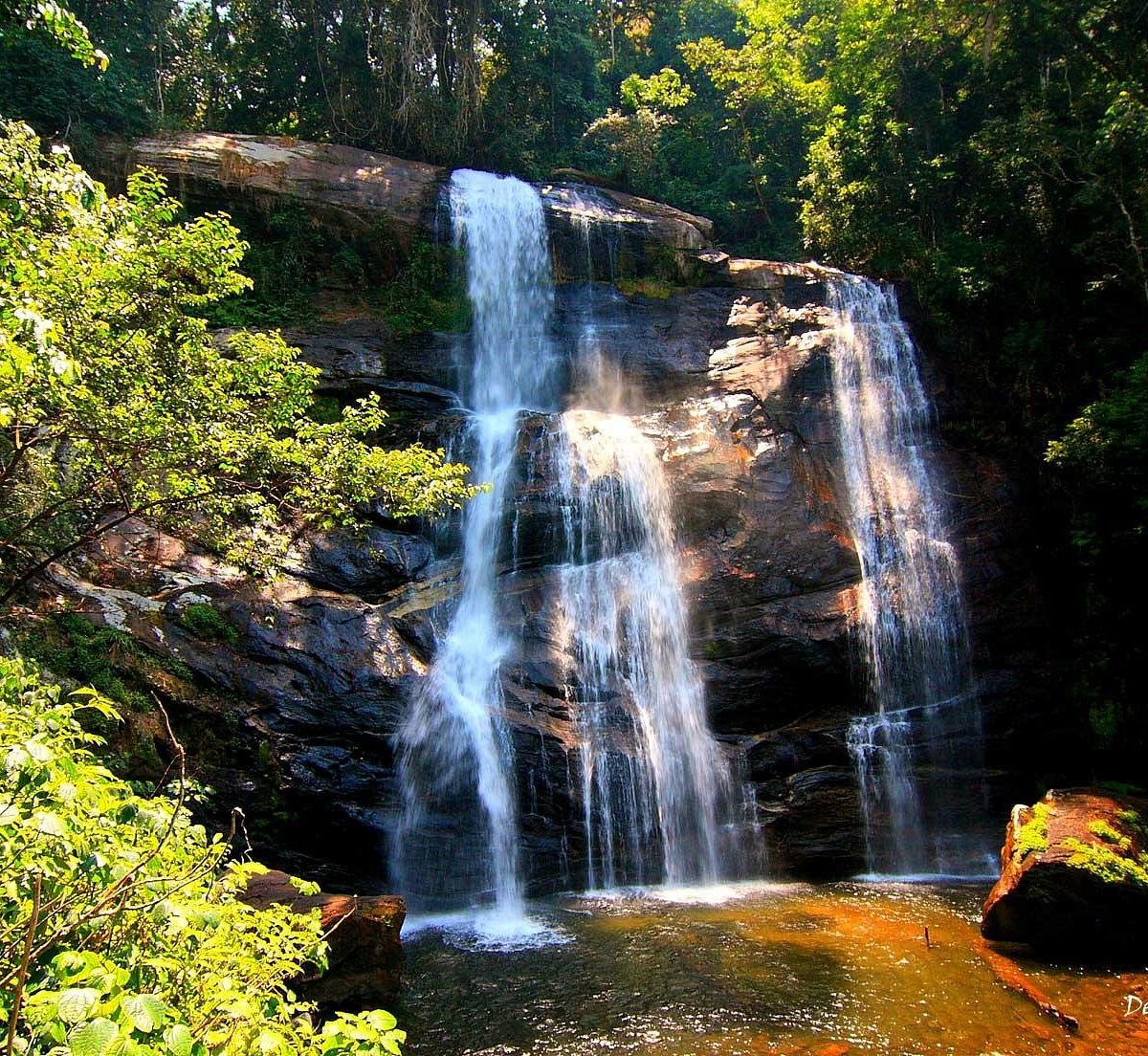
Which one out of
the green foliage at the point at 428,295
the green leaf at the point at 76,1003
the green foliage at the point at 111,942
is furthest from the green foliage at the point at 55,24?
the green foliage at the point at 428,295

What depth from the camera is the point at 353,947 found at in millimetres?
6676

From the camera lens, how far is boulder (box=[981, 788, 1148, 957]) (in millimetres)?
7387

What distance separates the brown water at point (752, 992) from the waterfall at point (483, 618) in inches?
52.3

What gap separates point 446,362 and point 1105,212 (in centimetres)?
1252

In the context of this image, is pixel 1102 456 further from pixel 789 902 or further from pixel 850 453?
pixel 789 902

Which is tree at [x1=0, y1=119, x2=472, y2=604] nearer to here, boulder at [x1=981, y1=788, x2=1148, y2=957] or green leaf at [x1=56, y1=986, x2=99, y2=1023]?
green leaf at [x1=56, y1=986, x2=99, y2=1023]

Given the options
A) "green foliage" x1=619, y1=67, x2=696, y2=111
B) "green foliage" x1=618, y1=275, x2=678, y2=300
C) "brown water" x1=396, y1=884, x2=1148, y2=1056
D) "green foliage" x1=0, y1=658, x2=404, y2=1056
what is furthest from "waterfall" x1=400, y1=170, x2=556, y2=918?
"green foliage" x1=619, y1=67, x2=696, y2=111

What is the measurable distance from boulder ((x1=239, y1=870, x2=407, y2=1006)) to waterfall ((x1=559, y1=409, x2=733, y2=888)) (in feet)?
13.6

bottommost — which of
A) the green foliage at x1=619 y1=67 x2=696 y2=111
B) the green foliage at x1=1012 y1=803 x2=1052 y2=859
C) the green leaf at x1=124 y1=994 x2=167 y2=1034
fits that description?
the green foliage at x1=1012 y1=803 x2=1052 y2=859

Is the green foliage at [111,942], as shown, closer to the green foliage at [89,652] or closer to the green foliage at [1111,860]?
the green foliage at [89,652]

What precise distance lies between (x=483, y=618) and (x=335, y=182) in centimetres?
1167

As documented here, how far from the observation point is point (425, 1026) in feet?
21.1

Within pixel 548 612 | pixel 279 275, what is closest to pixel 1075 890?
pixel 548 612

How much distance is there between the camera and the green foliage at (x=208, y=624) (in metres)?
10.6
